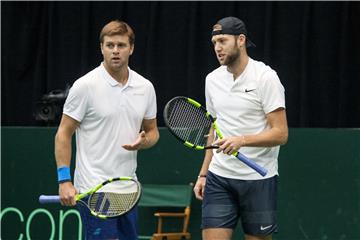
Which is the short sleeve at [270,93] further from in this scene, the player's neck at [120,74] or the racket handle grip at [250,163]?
the player's neck at [120,74]

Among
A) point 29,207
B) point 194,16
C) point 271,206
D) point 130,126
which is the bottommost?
point 29,207

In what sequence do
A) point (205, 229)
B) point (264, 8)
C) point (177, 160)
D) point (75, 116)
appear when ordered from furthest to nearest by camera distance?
point (264, 8)
point (177, 160)
point (205, 229)
point (75, 116)

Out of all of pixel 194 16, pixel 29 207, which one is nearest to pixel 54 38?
pixel 194 16

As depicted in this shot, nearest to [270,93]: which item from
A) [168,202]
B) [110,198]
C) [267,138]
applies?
[267,138]

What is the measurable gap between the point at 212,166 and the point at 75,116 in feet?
3.11

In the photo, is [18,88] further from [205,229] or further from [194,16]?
[205,229]

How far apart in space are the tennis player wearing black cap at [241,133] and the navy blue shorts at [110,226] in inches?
19.5

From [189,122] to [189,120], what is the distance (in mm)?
14

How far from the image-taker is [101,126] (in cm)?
531

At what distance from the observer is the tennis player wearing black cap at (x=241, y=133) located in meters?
5.51

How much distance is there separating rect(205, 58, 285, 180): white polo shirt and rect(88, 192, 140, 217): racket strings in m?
0.65

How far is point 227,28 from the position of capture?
5.59m

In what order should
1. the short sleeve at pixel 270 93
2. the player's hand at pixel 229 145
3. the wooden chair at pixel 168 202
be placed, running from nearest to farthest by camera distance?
1. the player's hand at pixel 229 145
2. the short sleeve at pixel 270 93
3. the wooden chair at pixel 168 202

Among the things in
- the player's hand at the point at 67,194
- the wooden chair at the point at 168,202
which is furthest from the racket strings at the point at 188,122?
the wooden chair at the point at 168,202
